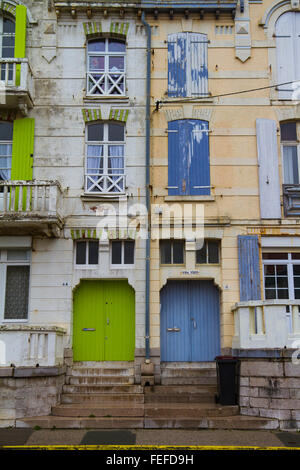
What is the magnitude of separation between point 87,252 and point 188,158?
3.96 metres

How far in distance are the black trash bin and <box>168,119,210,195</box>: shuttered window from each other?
4972 millimetres

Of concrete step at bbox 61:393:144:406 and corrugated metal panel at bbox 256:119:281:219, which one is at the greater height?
corrugated metal panel at bbox 256:119:281:219

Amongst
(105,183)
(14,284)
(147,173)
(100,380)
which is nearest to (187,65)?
(147,173)

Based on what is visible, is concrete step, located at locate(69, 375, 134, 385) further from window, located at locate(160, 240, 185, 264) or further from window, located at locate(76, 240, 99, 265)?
window, located at locate(160, 240, 185, 264)

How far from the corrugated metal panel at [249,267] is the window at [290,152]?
2121mm

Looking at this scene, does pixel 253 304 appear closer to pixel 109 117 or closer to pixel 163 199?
pixel 163 199

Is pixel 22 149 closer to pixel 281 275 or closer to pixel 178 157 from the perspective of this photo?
pixel 178 157

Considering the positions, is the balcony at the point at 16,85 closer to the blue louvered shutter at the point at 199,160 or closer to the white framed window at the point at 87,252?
the white framed window at the point at 87,252

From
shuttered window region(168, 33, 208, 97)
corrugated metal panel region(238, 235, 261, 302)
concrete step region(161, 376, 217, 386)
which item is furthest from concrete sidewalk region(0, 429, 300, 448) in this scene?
shuttered window region(168, 33, 208, 97)

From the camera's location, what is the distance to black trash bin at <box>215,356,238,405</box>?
11.6 m

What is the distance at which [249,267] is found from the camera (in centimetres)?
1398

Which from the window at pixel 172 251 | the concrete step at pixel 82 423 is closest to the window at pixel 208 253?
the window at pixel 172 251

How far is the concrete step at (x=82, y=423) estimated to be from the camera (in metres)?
10.7
